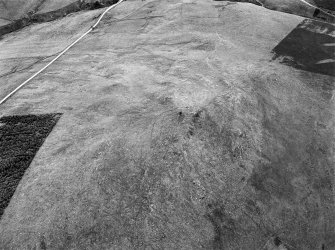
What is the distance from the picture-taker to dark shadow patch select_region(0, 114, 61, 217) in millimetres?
2340

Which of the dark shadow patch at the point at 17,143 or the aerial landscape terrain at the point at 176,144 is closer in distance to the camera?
the aerial landscape terrain at the point at 176,144

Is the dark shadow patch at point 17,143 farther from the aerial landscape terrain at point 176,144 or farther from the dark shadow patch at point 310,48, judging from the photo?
the dark shadow patch at point 310,48

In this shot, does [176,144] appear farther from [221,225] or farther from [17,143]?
[17,143]

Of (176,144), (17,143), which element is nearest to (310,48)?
(176,144)

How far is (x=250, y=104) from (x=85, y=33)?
325 centimetres

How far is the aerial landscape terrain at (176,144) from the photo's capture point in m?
2.08

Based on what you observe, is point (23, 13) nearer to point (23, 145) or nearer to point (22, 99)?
point (22, 99)

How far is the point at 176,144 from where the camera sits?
245 cm

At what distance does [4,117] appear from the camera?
301 centimetres

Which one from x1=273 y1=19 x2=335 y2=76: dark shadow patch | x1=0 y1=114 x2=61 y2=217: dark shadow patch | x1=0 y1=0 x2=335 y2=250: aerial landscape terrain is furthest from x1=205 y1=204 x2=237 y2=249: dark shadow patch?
x1=273 y1=19 x2=335 y2=76: dark shadow patch

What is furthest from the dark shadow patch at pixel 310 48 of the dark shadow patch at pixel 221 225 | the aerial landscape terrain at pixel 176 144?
the dark shadow patch at pixel 221 225

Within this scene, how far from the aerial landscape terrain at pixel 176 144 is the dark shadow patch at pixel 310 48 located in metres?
0.03

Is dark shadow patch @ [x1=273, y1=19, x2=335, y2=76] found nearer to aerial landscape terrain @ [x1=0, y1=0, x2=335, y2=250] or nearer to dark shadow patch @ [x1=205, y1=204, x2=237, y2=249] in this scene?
aerial landscape terrain @ [x1=0, y1=0, x2=335, y2=250]

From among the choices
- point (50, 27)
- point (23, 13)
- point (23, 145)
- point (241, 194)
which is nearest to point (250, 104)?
point (241, 194)
